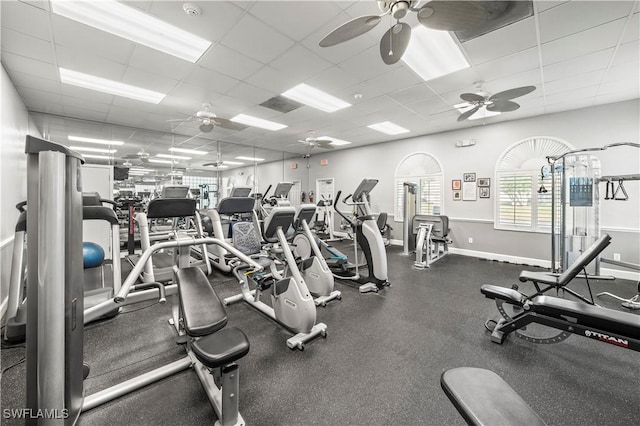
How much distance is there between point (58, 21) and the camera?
2.44 meters

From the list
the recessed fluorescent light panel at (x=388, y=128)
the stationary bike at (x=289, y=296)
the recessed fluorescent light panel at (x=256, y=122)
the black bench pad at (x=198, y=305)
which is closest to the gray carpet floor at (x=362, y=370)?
the stationary bike at (x=289, y=296)

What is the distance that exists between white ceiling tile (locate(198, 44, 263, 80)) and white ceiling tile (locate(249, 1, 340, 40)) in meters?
0.74

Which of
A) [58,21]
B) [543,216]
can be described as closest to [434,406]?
[58,21]

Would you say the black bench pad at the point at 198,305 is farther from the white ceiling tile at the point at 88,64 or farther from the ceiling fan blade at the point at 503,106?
the ceiling fan blade at the point at 503,106

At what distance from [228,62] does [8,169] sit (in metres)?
2.99

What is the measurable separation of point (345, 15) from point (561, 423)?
358cm

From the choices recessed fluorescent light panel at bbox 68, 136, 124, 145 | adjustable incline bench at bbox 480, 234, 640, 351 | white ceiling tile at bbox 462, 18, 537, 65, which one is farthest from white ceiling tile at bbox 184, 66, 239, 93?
adjustable incline bench at bbox 480, 234, 640, 351

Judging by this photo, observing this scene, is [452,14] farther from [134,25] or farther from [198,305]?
[134,25]

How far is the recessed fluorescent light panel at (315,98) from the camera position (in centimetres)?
407

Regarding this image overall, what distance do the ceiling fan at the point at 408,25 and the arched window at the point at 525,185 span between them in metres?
4.51

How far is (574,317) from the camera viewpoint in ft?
6.70

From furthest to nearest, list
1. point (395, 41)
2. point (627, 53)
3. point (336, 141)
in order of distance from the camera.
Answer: point (336, 141) → point (627, 53) → point (395, 41)

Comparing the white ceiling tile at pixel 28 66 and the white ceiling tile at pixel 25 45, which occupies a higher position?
the white ceiling tile at pixel 28 66

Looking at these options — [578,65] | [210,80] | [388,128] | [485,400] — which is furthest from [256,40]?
[388,128]
